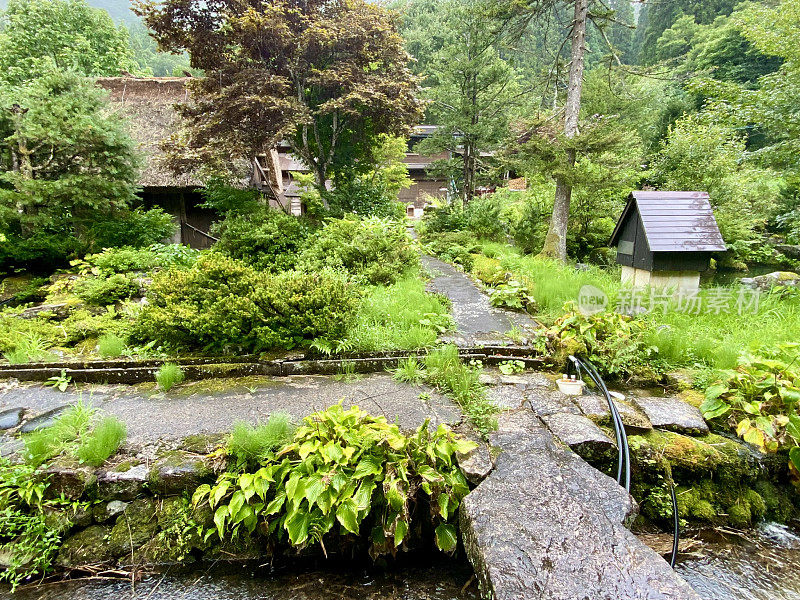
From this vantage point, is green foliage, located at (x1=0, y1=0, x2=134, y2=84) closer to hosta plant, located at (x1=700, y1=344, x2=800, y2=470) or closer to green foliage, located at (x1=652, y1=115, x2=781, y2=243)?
green foliage, located at (x1=652, y1=115, x2=781, y2=243)

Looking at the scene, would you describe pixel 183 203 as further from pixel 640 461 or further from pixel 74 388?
pixel 640 461

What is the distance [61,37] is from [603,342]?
27804 millimetres

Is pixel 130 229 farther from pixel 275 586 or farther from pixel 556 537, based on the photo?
pixel 556 537

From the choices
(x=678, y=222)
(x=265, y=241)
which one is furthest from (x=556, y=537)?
(x=265, y=241)

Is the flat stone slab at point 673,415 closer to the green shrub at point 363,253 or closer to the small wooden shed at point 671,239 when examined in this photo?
the small wooden shed at point 671,239

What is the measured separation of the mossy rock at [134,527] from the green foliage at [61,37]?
75.4 feet

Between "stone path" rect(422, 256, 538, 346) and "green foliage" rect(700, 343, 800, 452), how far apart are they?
218cm

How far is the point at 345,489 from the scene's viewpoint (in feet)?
9.01

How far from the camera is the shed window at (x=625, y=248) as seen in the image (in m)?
6.06

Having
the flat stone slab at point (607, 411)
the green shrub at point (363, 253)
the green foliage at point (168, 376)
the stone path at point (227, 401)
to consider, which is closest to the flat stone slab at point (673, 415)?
the flat stone slab at point (607, 411)

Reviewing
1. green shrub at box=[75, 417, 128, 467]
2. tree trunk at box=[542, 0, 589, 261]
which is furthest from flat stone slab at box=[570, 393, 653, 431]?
tree trunk at box=[542, 0, 589, 261]

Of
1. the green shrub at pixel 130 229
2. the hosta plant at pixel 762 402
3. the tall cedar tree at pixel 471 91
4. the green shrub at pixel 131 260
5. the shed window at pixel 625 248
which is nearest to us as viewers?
the hosta plant at pixel 762 402

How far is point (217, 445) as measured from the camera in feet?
10.7

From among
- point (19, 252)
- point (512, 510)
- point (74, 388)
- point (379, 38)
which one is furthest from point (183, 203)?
point (512, 510)
